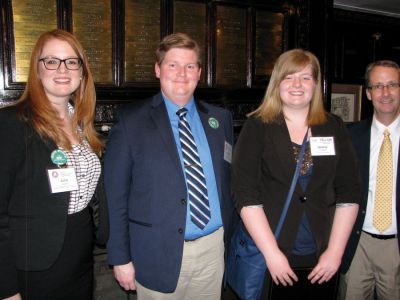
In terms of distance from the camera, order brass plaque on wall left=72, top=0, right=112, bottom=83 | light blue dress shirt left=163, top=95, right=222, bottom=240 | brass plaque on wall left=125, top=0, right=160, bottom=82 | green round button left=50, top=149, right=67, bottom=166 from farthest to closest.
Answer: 1. brass plaque on wall left=125, top=0, right=160, bottom=82
2. brass plaque on wall left=72, top=0, right=112, bottom=83
3. light blue dress shirt left=163, top=95, right=222, bottom=240
4. green round button left=50, top=149, right=67, bottom=166

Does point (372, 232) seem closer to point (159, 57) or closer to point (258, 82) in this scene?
point (159, 57)

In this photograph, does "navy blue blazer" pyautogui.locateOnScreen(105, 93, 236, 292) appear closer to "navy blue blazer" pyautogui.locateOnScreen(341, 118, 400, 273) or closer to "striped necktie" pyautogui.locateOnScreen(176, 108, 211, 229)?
"striped necktie" pyautogui.locateOnScreen(176, 108, 211, 229)

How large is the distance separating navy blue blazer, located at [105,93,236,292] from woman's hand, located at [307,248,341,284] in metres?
0.66

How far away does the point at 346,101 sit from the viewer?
463 centimetres

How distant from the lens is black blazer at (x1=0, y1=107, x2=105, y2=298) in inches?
53.1

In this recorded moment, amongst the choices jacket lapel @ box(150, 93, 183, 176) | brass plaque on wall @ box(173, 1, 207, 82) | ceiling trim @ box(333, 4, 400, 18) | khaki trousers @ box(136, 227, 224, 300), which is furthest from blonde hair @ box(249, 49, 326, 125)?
ceiling trim @ box(333, 4, 400, 18)

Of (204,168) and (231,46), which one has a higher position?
(231,46)

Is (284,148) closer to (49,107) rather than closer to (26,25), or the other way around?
(49,107)

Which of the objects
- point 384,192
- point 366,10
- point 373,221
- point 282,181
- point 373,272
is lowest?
point 373,272

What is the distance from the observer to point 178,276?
1.71 metres

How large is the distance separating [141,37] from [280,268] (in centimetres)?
240

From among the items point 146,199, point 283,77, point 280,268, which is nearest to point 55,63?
point 146,199

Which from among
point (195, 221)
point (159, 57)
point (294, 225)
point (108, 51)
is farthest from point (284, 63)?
point (108, 51)

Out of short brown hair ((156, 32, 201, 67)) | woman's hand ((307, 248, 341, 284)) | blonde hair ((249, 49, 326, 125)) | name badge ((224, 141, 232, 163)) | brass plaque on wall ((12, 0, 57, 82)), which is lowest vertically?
woman's hand ((307, 248, 341, 284))
